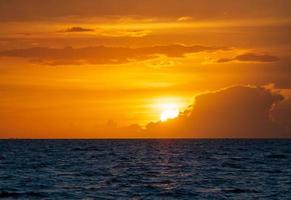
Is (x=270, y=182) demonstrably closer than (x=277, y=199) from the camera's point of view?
No

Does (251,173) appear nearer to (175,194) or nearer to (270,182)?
(270,182)

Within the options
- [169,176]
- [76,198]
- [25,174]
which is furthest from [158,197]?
[25,174]

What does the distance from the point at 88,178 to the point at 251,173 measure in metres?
20.1

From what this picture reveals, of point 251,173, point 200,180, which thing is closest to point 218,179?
point 200,180

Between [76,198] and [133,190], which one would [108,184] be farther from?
[76,198]

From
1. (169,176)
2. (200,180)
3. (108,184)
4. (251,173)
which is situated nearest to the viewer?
(108,184)

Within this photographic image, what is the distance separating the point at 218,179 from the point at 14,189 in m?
22.1

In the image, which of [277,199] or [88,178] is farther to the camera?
[88,178]

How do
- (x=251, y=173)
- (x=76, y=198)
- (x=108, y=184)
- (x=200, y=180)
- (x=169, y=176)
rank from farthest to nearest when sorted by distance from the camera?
1. (x=251, y=173)
2. (x=169, y=176)
3. (x=200, y=180)
4. (x=108, y=184)
5. (x=76, y=198)

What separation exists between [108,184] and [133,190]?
18.7 ft

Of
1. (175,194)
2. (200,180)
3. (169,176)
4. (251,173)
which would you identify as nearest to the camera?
(175,194)

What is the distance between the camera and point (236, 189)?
56.0 m

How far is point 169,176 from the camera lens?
7025cm

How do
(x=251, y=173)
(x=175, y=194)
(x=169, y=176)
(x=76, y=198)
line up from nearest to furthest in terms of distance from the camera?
(x=76, y=198) < (x=175, y=194) < (x=169, y=176) < (x=251, y=173)
